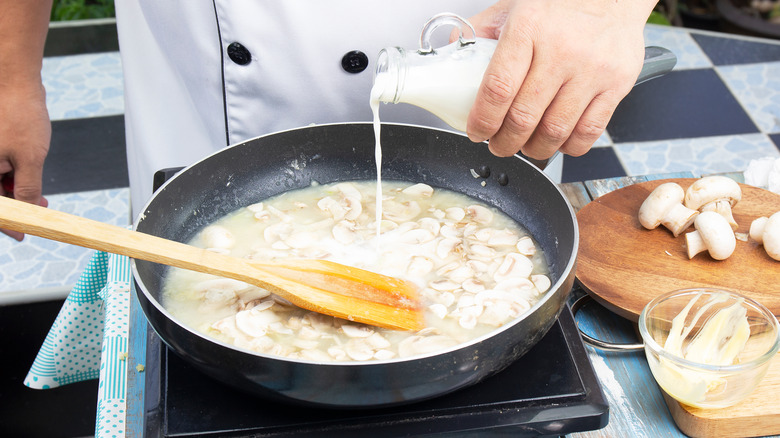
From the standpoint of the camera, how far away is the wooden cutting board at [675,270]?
105 centimetres

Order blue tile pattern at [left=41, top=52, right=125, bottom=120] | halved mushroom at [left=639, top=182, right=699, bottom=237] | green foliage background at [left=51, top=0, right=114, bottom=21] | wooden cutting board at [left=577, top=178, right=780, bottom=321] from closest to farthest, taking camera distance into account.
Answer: wooden cutting board at [left=577, top=178, right=780, bottom=321] → halved mushroom at [left=639, top=182, right=699, bottom=237] → blue tile pattern at [left=41, top=52, right=125, bottom=120] → green foliage background at [left=51, top=0, right=114, bottom=21]

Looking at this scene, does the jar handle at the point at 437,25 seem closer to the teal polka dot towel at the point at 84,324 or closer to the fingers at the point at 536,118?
the fingers at the point at 536,118

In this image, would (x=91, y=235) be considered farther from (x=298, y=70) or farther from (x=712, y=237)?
(x=712, y=237)

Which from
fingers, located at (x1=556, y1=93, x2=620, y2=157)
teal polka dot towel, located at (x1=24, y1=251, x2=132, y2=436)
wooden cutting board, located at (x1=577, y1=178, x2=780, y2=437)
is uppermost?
fingers, located at (x1=556, y1=93, x2=620, y2=157)

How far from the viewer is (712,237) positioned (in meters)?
1.24

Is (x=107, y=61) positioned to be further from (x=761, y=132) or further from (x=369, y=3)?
(x=761, y=132)

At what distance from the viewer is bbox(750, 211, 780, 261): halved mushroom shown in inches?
49.0

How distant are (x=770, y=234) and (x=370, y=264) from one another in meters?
0.68

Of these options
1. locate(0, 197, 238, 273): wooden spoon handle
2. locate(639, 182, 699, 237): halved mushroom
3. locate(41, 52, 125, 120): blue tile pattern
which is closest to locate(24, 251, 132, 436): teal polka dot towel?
locate(0, 197, 238, 273): wooden spoon handle

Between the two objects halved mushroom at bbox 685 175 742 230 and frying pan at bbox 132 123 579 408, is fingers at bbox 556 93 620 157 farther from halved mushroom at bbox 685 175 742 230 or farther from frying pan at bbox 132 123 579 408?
halved mushroom at bbox 685 175 742 230

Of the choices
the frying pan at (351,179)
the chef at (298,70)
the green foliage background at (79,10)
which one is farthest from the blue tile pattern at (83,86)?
the frying pan at (351,179)

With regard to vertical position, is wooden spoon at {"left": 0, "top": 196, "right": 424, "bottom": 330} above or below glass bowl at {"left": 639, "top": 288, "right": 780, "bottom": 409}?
above

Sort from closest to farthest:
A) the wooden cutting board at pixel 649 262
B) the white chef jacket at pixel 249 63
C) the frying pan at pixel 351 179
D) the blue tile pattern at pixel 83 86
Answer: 1. the frying pan at pixel 351 179
2. the wooden cutting board at pixel 649 262
3. the white chef jacket at pixel 249 63
4. the blue tile pattern at pixel 83 86

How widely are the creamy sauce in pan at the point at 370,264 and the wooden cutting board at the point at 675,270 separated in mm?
118
